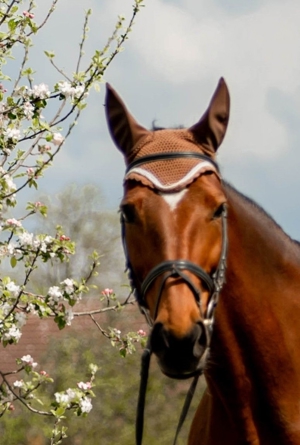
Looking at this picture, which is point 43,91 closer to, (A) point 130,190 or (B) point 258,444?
(A) point 130,190

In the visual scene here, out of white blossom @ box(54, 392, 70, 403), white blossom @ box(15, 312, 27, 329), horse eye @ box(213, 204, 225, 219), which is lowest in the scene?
white blossom @ box(54, 392, 70, 403)

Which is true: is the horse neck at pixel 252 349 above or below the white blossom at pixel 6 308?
above

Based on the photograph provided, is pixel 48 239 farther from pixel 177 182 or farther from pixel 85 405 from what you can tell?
pixel 177 182

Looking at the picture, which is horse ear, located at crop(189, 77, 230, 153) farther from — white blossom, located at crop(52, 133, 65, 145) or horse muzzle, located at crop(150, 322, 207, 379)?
white blossom, located at crop(52, 133, 65, 145)

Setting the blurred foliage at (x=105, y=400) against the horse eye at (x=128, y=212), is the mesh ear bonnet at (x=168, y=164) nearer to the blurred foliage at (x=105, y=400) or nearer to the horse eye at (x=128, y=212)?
the horse eye at (x=128, y=212)

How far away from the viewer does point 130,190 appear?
348 cm

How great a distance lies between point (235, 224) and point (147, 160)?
537 millimetres

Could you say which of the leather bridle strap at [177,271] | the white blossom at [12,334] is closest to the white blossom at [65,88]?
the white blossom at [12,334]

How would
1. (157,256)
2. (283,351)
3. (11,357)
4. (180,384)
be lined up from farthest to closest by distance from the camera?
1. (11,357)
2. (180,384)
3. (283,351)
4. (157,256)

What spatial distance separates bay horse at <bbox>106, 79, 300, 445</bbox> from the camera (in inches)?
122

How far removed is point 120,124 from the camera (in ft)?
12.6

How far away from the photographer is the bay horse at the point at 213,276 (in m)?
3.10

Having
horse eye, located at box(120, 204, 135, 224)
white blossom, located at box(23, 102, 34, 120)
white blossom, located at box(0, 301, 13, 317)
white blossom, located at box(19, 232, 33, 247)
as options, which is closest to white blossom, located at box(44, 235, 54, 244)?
white blossom, located at box(19, 232, 33, 247)

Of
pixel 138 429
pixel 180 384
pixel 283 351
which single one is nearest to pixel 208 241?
pixel 283 351
